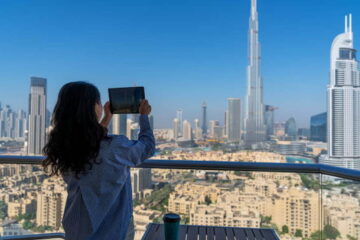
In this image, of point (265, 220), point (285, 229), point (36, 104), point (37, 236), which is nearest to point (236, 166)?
point (265, 220)

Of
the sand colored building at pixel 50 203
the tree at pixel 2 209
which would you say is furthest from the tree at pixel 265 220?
the tree at pixel 2 209

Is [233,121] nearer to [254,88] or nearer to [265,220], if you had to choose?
[254,88]

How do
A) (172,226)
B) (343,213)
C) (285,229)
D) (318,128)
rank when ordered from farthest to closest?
1. (318,128)
2. (285,229)
3. (343,213)
4. (172,226)

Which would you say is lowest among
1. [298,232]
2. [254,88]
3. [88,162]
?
[298,232]

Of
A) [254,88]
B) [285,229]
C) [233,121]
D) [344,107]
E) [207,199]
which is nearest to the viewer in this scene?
[285,229]

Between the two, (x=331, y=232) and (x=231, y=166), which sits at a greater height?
(x=231, y=166)

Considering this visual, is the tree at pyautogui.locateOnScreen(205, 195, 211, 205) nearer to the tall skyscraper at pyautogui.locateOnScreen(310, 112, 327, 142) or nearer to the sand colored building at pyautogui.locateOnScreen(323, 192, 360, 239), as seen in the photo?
the sand colored building at pyautogui.locateOnScreen(323, 192, 360, 239)
